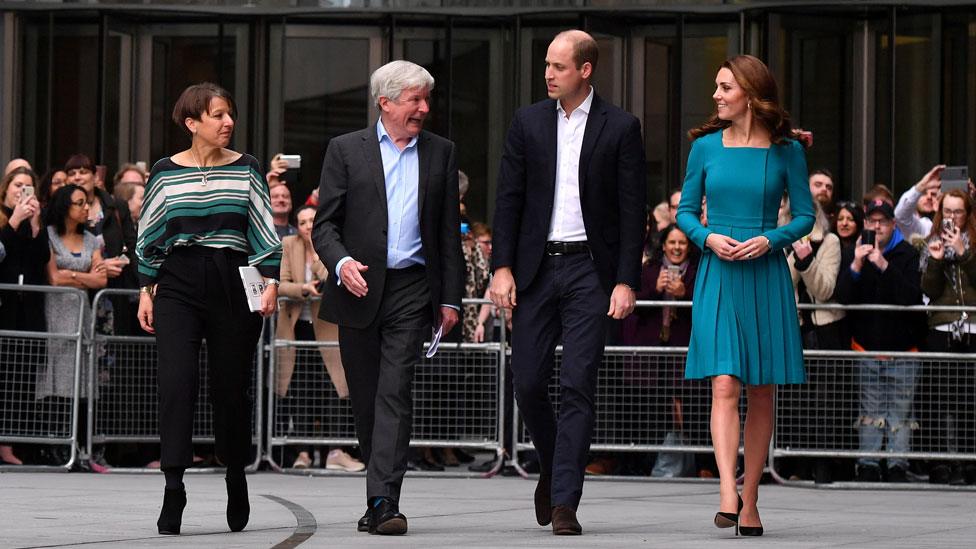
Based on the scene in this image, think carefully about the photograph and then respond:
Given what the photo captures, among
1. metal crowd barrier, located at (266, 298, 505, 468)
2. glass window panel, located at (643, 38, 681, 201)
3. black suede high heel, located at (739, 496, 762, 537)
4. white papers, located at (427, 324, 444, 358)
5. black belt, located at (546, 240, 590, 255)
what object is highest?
glass window panel, located at (643, 38, 681, 201)

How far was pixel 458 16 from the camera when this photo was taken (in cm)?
2027

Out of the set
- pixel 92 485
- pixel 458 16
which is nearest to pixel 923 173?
pixel 458 16

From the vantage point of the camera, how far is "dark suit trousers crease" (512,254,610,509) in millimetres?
7512

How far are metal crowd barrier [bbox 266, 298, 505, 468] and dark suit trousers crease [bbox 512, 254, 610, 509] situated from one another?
173 inches

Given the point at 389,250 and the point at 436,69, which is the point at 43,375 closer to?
the point at 389,250

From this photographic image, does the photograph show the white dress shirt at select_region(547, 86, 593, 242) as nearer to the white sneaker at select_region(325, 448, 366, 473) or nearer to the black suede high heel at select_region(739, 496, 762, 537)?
the black suede high heel at select_region(739, 496, 762, 537)

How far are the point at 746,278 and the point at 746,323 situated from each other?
20 cm

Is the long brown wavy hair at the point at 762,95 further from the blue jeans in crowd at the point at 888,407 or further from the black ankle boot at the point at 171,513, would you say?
the blue jeans in crowd at the point at 888,407

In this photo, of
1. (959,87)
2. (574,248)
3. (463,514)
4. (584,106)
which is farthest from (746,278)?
(959,87)

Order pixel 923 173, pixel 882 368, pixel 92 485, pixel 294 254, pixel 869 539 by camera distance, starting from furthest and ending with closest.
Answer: pixel 923 173 < pixel 294 254 < pixel 882 368 < pixel 92 485 < pixel 869 539

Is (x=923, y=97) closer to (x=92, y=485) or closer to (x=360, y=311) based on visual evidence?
(x=92, y=485)

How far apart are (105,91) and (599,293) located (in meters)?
13.8

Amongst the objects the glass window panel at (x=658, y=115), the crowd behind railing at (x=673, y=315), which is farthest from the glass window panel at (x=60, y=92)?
the crowd behind railing at (x=673, y=315)

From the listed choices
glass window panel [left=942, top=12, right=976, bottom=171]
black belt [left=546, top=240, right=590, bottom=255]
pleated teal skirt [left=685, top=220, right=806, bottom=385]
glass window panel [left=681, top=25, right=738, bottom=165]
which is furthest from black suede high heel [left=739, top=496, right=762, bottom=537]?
glass window panel [left=681, top=25, right=738, bottom=165]
